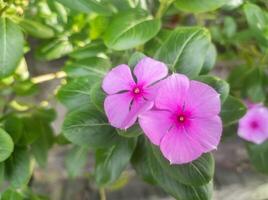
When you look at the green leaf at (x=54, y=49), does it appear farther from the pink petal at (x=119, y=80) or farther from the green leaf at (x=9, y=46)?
the pink petal at (x=119, y=80)

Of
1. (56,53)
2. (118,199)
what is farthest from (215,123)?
(118,199)

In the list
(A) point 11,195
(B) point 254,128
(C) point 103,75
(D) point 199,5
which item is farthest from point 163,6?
(A) point 11,195

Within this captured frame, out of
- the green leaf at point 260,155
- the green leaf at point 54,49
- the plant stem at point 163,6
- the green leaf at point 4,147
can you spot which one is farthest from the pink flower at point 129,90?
the green leaf at point 260,155

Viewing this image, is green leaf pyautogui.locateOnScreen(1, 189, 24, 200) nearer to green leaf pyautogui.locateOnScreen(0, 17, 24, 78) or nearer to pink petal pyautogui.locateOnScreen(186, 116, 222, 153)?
green leaf pyautogui.locateOnScreen(0, 17, 24, 78)

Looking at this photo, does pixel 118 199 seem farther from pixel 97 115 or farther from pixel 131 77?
pixel 131 77

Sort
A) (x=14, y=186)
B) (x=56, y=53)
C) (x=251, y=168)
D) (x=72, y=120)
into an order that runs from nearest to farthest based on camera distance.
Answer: (x=72, y=120) → (x=14, y=186) → (x=56, y=53) → (x=251, y=168)

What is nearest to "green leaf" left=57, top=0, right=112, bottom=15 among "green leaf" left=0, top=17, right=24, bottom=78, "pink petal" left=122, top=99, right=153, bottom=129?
"green leaf" left=0, top=17, right=24, bottom=78

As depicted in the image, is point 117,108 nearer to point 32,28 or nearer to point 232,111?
point 232,111

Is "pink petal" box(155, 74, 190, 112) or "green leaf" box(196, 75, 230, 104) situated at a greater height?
"pink petal" box(155, 74, 190, 112)
